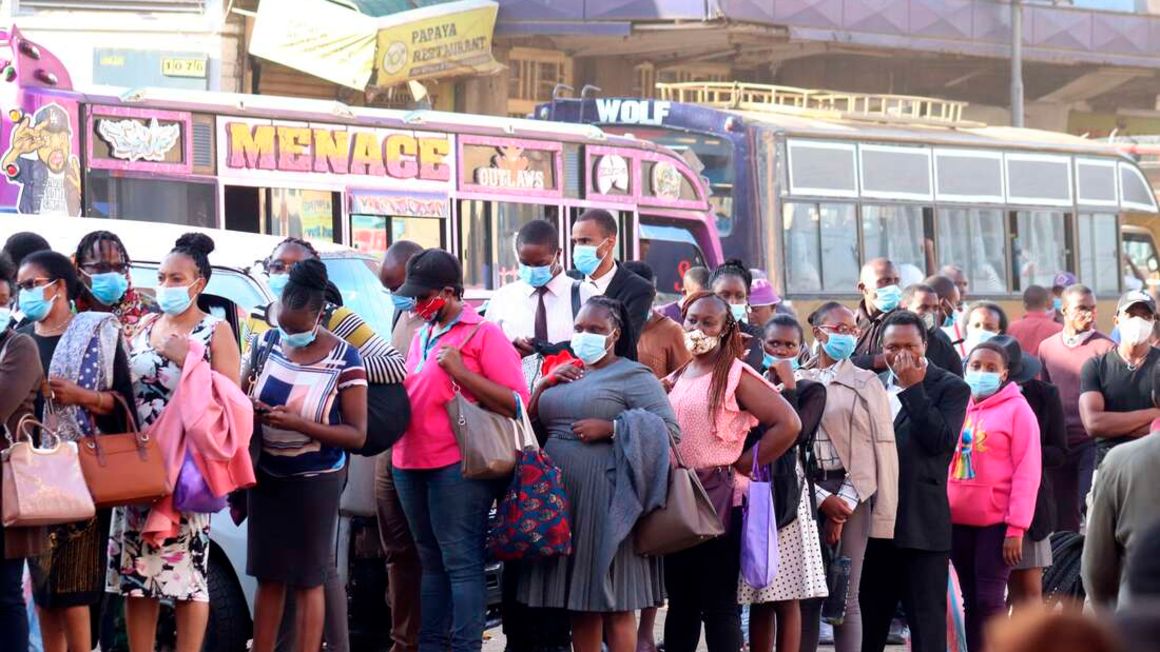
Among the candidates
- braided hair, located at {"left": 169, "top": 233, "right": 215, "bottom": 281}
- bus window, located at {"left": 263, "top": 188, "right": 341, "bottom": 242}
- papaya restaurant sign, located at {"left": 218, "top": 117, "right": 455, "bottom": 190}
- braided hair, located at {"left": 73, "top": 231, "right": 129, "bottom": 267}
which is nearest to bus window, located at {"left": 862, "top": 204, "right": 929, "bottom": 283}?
papaya restaurant sign, located at {"left": 218, "top": 117, "right": 455, "bottom": 190}

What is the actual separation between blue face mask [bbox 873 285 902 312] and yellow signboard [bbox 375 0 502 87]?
1497cm

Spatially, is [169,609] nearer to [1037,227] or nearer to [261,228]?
[261,228]

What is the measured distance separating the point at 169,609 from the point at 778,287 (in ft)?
39.1

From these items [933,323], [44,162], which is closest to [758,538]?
[933,323]

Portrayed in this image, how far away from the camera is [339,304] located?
24.0 ft

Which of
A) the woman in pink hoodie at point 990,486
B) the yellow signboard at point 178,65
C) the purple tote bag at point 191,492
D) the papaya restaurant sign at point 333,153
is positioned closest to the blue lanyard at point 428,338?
the purple tote bag at point 191,492

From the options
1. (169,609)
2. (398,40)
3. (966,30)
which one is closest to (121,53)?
(398,40)

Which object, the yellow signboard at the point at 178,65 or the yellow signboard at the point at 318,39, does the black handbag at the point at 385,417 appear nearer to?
the yellow signboard at the point at 318,39

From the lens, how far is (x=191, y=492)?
642 cm

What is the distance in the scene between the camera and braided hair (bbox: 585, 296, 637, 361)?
7.04 metres

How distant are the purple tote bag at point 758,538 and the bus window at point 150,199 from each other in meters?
7.44

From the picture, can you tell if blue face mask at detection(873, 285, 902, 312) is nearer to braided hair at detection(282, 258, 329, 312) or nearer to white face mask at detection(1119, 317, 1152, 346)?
white face mask at detection(1119, 317, 1152, 346)

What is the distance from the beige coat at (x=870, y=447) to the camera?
7.60m

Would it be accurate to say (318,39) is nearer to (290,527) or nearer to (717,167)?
(717,167)
